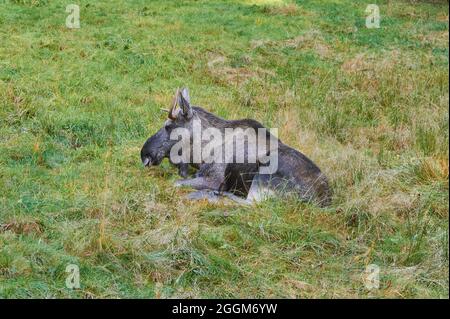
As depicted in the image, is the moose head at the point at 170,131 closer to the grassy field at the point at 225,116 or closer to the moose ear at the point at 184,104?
the moose ear at the point at 184,104

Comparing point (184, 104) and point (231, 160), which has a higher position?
point (184, 104)

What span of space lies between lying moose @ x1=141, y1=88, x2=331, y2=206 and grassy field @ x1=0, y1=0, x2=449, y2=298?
249 mm

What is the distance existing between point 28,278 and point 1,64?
8.18m

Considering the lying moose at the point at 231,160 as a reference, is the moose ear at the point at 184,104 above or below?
above

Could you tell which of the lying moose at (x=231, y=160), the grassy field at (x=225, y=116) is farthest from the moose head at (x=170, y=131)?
the grassy field at (x=225, y=116)

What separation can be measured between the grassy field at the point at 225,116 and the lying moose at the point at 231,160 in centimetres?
25

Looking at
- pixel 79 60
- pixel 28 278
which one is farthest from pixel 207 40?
pixel 28 278

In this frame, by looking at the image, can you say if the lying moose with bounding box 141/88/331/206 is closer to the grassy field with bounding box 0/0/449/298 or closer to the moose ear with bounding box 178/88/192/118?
the moose ear with bounding box 178/88/192/118


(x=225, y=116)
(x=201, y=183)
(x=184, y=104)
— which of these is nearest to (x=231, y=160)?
(x=201, y=183)

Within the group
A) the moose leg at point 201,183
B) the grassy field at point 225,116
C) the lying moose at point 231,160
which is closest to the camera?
the grassy field at point 225,116

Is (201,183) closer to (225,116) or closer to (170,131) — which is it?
(170,131)

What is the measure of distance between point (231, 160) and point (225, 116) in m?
3.21

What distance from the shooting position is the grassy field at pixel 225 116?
6.30 m

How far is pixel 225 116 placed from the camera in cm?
1141
